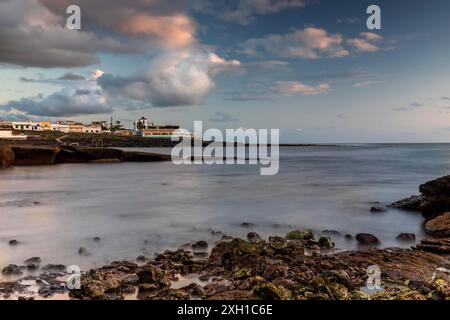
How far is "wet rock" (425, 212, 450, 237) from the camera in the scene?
1225 cm

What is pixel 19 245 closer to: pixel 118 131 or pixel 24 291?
pixel 24 291

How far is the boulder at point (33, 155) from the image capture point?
1613 inches

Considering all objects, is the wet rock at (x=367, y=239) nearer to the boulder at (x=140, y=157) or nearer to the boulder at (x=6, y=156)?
the boulder at (x=6, y=156)

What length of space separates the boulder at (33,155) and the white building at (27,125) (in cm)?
13230

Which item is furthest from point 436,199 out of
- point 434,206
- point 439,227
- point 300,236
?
point 300,236

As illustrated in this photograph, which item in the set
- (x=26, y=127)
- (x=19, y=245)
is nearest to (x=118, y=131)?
(x=26, y=127)

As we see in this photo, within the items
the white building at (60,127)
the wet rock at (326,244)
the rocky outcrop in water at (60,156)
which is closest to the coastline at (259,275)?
the wet rock at (326,244)

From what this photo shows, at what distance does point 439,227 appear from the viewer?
12.6 m

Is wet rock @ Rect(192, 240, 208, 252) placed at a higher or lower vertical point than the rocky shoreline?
lower

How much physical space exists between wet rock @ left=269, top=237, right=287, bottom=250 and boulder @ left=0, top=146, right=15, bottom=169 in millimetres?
34239

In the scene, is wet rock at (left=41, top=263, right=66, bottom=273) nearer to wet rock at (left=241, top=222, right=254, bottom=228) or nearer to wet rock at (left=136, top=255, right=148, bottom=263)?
wet rock at (left=136, top=255, right=148, bottom=263)

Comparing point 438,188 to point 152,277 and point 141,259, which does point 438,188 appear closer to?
point 141,259

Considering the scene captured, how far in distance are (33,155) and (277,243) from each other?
37.9 metres

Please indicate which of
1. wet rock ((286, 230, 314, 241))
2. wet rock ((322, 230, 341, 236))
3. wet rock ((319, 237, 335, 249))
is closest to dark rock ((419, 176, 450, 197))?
wet rock ((322, 230, 341, 236))
